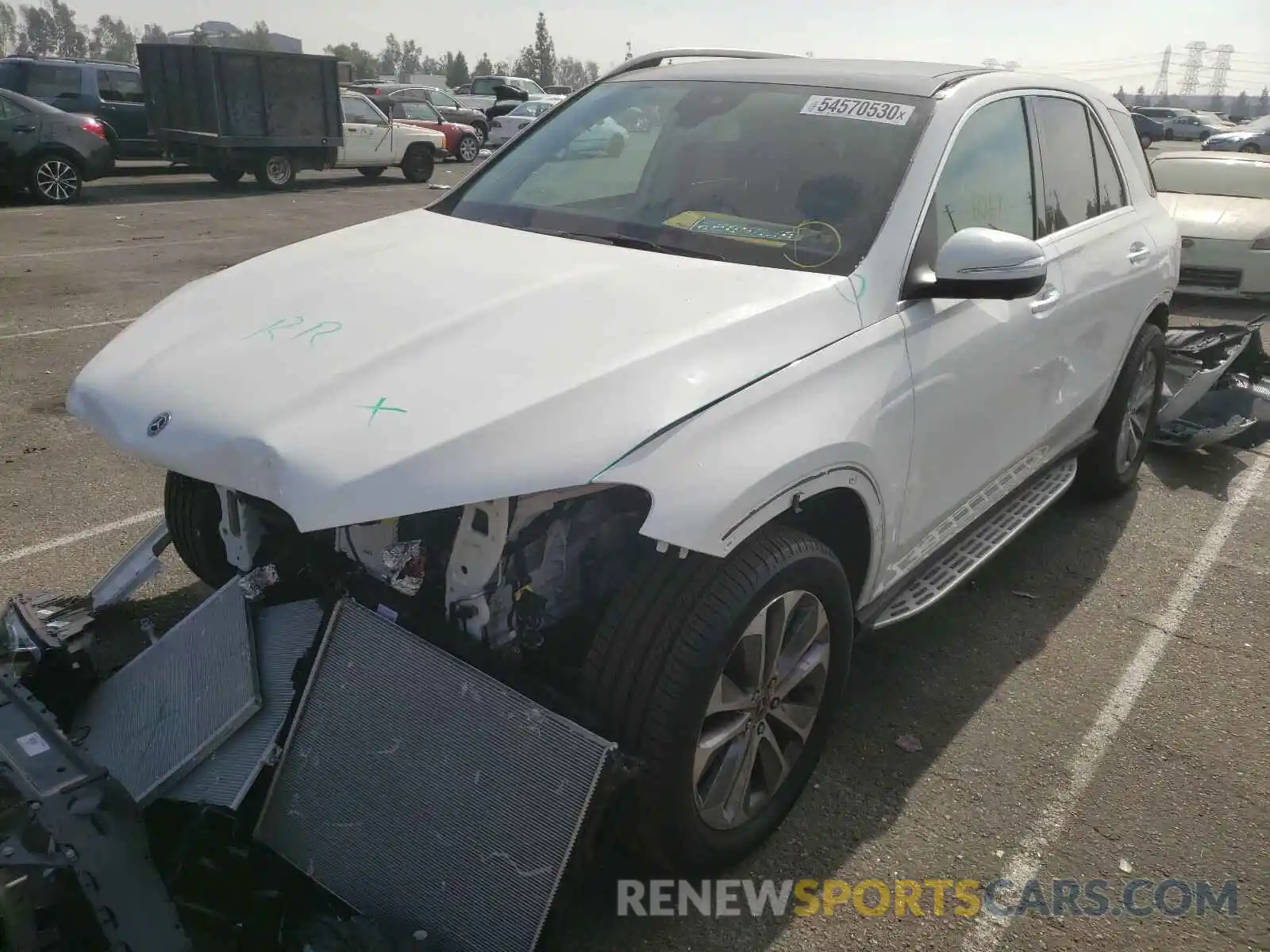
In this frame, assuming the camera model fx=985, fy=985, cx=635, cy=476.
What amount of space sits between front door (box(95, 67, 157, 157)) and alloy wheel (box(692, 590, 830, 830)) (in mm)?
17879

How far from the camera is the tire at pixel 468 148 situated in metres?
23.7

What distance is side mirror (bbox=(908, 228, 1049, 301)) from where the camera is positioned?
2.69 m

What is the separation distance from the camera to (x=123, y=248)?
11.1 metres

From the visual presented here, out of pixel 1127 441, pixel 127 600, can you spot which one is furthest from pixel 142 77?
pixel 1127 441

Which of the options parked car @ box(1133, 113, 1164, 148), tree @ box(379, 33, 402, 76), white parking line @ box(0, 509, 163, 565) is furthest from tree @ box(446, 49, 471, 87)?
white parking line @ box(0, 509, 163, 565)

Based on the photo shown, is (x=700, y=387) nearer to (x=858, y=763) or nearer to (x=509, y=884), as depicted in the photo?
(x=509, y=884)

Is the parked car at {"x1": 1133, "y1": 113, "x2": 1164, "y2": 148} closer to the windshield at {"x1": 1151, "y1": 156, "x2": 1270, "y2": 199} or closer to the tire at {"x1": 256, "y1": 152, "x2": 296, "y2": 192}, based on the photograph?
the windshield at {"x1": 1151, "y1": 156, "x2": 1270, "y2": 199}

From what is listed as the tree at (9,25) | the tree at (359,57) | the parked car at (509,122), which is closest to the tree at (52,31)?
the tree at (9,25)

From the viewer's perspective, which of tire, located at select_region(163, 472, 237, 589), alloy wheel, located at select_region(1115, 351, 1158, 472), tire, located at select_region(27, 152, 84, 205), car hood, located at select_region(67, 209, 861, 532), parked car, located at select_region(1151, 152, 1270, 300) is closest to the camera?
car hood, located at select_region(67, 209, 861, 532)

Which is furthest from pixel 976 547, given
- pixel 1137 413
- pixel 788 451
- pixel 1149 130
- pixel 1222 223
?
pixel 1149 130

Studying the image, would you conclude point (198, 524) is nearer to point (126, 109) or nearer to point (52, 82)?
point (52, 82)

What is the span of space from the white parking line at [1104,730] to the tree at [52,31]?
13815cm

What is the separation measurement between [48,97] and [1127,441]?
17.1 m

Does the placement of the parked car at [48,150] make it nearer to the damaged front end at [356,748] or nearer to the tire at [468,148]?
the tire at [468,148]
